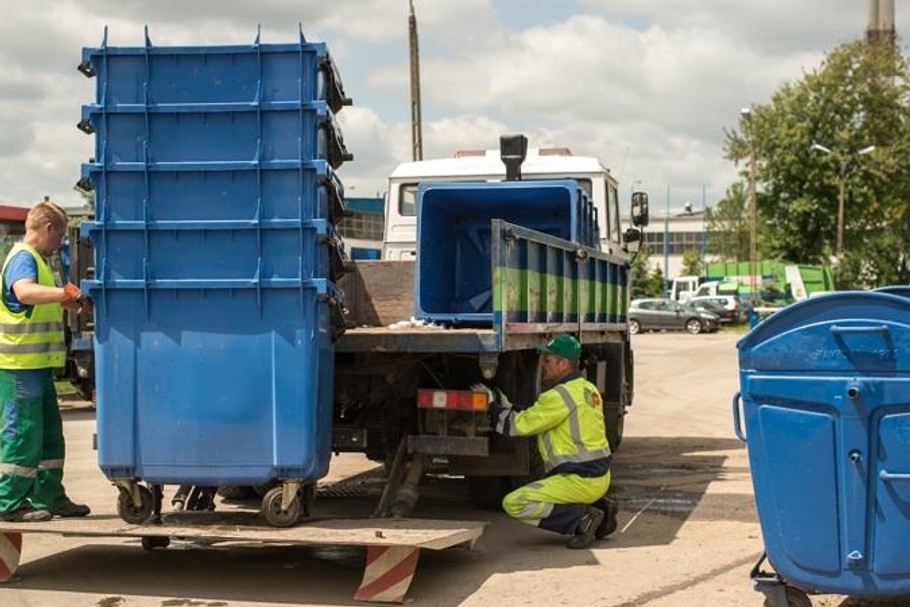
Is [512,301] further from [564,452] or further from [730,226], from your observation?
[730,226]

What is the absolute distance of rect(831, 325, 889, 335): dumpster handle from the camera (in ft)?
17.2

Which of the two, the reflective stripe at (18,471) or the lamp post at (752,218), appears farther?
the lamp post at (752,218)

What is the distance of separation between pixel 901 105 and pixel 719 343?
26.0 m

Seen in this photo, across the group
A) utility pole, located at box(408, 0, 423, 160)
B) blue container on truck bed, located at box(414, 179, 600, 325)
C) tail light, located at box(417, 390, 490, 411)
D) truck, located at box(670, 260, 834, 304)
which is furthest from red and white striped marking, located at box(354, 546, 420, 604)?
truck, located at box(670, 260, 834, 304)

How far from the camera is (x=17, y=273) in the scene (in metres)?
7.11

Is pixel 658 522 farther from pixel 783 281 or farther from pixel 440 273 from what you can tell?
pixel 783 281

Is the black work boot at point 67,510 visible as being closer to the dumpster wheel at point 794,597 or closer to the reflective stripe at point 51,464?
the reflective stripe at point 51,464

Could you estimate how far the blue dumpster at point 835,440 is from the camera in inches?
207

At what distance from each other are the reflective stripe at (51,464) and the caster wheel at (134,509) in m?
0.58

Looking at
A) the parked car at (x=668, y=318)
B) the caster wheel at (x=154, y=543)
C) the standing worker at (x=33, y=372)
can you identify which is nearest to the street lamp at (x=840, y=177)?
the parked car at (x=668, y=318)

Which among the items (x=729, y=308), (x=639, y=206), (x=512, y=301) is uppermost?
(x=639, y=206)

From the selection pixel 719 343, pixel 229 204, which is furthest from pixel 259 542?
pixel 719 343

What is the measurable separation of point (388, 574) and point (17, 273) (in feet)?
8.90

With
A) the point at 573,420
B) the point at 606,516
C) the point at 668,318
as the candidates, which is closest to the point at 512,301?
the point at 573,420
